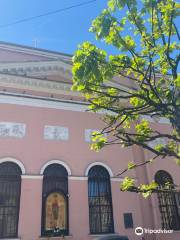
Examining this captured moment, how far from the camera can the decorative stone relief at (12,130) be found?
35.5ft

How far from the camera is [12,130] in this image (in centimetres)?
1096

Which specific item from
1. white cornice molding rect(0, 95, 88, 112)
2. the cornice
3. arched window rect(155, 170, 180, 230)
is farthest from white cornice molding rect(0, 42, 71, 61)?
arched window rect(155, 170, 180, 230)

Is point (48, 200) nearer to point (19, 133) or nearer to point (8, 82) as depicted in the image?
point (19, 133)

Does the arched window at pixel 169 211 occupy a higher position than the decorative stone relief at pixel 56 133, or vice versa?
the decorative stone relief at pixel 56 133

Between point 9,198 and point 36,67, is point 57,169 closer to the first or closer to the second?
point 9,198

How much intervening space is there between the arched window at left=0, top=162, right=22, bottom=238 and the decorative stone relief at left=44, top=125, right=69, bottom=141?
1890mm

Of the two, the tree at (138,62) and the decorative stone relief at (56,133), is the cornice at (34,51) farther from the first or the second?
the tree at (138,62)

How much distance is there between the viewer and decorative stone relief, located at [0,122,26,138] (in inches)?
426

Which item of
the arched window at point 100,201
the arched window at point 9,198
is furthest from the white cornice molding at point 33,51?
the arched window at point 100,201

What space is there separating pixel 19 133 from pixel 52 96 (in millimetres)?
2399

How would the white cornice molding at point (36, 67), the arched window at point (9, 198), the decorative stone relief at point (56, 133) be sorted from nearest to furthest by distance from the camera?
the arched window at point (9, 198) < the decorative stone relief at point (56, 133) < the white cornice molding at point (36, 67)

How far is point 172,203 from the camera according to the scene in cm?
1225

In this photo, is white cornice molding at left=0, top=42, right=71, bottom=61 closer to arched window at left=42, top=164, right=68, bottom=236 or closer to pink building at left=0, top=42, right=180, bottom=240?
pink building at left=0, top=42, right=180, bottom=240

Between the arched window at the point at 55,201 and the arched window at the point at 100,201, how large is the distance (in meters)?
1.13
